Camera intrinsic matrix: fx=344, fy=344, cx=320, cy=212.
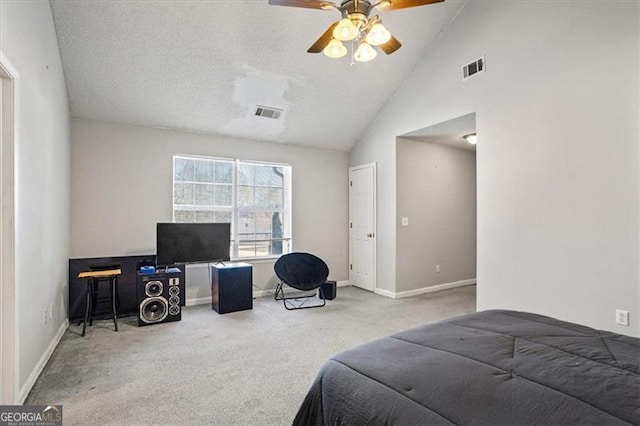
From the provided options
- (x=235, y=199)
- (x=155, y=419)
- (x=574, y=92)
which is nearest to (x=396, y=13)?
(x=574, y=92)

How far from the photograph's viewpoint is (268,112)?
4984 mm

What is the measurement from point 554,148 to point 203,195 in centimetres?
439

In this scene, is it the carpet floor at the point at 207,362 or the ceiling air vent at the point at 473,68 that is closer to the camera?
the carpet floor at the point at 207,362

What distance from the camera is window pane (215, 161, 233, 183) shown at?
524 cm

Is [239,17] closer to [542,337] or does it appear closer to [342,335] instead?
[342,335]

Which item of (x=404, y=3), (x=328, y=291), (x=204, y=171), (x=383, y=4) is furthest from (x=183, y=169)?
Answer: (x=404, y=3)

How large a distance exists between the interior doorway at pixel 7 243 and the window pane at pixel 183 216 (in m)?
2.79

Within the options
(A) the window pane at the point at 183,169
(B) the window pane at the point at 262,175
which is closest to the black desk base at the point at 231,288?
(A) the window pane at the point at 183,169

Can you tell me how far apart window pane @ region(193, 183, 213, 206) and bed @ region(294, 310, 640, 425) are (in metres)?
4.09

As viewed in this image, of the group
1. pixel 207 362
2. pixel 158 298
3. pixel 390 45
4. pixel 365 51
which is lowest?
pixel 207 362

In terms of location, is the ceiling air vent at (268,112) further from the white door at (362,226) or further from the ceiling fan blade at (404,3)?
the ceiling fan blade at (404,3)

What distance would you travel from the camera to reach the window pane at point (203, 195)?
16.6 ft

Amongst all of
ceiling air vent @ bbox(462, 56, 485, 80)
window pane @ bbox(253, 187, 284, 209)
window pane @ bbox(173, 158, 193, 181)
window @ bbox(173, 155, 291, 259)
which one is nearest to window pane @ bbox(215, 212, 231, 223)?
window @ bbox(173, 155, 291, 259)

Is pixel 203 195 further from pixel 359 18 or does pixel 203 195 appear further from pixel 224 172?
pixel 359 18
